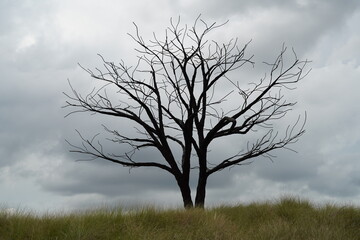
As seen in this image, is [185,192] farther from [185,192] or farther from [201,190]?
[201,190]

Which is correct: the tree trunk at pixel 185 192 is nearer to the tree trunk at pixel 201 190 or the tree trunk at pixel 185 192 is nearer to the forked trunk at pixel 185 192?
the forked trunk at pixel 185 192

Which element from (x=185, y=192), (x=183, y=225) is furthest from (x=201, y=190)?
(x=183, y=225)

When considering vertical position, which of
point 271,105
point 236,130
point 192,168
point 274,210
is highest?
point 271,105

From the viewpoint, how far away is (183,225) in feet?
32.3

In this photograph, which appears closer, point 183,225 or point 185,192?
point 183,225

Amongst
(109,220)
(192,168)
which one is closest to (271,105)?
(192,168)

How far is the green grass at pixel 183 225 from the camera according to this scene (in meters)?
8.96

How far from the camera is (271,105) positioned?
14.9 metres

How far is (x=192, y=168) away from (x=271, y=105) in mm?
3165

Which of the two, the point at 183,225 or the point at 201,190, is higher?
the point at 201,190

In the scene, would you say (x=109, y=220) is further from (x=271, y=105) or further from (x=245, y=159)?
(x=271, y=105)

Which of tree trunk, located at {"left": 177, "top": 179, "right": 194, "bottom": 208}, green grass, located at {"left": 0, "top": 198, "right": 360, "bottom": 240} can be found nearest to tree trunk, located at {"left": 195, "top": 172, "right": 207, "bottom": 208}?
tree trunk, located at {"left": 177, "top": 179, "right": 194, "bottom": 208}

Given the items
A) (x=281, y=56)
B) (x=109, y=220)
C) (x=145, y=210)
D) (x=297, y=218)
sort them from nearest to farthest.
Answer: (x=109, y=220) → (x=145, y=210) → (x=297, y=218) → (x=281, y=56)

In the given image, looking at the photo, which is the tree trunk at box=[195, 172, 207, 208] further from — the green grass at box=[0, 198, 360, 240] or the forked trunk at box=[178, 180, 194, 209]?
the green grass at box=[0, 198, 360, 240]
